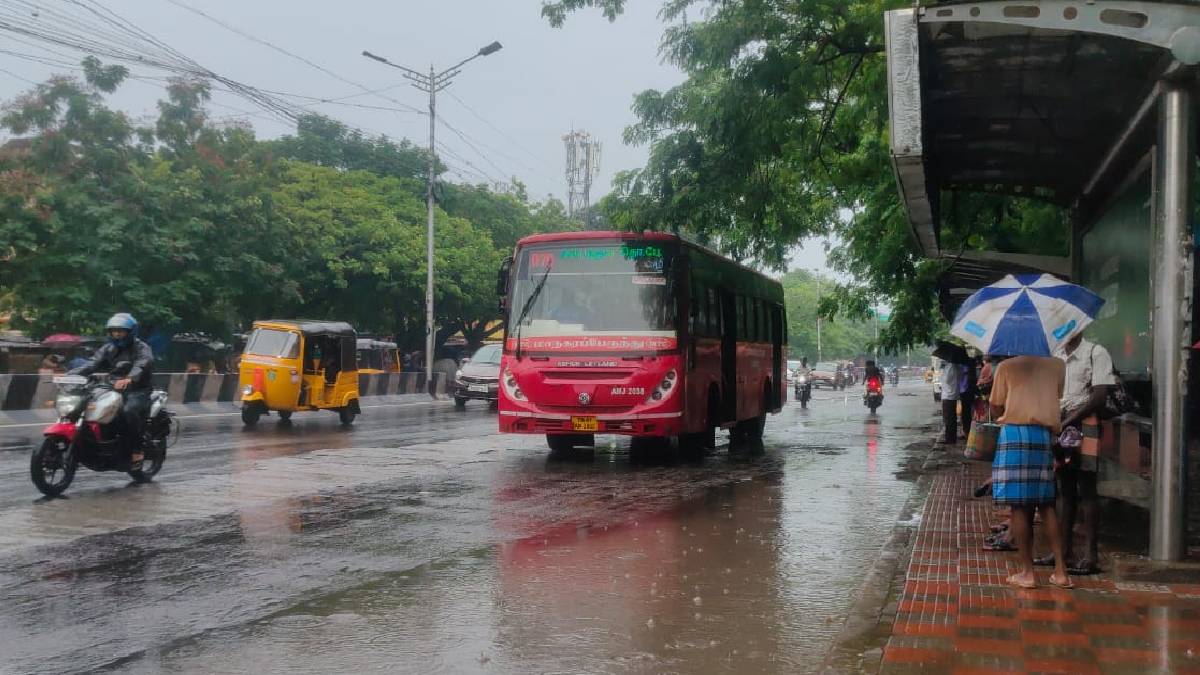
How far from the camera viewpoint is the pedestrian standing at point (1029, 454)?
636 cm

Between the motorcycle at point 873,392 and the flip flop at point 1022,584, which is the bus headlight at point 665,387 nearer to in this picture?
the flip flop at point 1022,584

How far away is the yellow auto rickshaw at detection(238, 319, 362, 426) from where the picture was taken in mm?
20453

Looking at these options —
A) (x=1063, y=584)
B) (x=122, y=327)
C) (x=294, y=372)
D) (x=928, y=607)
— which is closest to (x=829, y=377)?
(x=294, y=372)

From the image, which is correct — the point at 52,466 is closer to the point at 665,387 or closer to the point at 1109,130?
the point at 665,387

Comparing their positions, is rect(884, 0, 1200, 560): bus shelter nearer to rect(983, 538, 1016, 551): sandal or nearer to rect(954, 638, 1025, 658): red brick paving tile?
rect(983, 538, 1016, 551): sandal

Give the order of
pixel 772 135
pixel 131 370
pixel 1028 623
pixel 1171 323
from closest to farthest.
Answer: pixel 1028 623 < pixel 1171 323 < pixel 131 370 < pixel 772 135

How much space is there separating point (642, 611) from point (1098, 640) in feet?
7.53

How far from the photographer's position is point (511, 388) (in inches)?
546

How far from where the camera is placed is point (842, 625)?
5.63 m

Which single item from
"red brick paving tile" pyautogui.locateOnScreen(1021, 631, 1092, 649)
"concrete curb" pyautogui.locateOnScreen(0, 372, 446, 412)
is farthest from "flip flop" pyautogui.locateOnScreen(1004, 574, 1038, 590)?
"concrete curb" pyautogui.locateOnScreen(0, 372, 446, 412)

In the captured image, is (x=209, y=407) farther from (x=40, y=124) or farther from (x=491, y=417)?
(x=40, y=124)

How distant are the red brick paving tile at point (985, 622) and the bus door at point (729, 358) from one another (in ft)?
35.3

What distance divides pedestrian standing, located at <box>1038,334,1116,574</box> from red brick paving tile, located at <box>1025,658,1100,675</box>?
230 cm

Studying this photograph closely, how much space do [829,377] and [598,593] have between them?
61.7 metres
